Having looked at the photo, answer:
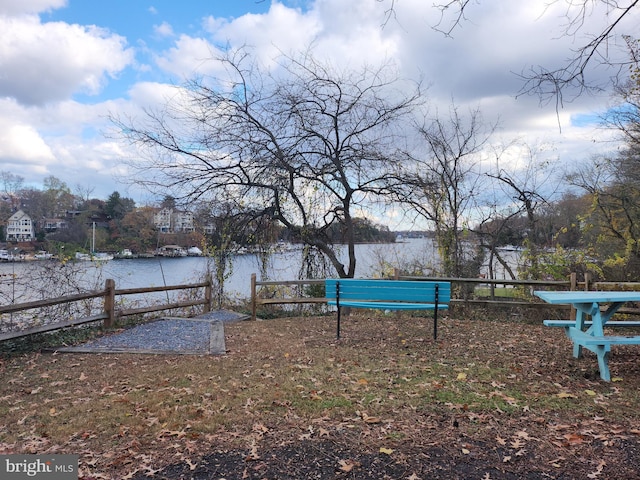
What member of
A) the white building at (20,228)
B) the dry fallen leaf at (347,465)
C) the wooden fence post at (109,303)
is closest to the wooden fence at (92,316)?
the wooden fence post at (109,303)

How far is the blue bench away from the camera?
20.8 feet

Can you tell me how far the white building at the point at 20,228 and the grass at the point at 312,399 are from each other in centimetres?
429

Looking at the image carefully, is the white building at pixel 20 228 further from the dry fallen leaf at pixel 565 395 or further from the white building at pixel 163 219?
the dry fallen leaf at pixel 565 395

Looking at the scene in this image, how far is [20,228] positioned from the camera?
31.7ft

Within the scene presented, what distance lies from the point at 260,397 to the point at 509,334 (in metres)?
4.83

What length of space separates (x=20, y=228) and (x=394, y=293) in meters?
8.70

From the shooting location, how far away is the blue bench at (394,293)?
6.34m

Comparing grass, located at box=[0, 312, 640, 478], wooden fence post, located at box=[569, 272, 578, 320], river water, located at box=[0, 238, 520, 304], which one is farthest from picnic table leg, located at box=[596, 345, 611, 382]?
river water, located at box=[0, 238, 520, 304]

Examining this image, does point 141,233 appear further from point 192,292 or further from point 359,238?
point 359,238

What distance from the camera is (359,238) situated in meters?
11.5

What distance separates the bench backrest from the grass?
0.69m

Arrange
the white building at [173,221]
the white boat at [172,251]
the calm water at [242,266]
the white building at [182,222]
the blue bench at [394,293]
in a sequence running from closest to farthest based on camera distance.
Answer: the blue bench at [394,293] → the white building at [173,221] → the white building at [182,222] → the calm water at [242,266] → the white boat at [172,251]

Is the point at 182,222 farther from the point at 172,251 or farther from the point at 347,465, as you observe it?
the point at 347,465

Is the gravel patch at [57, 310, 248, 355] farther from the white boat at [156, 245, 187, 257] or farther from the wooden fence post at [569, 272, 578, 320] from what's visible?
the wooden fence post at [569, 272, 578, 320]
